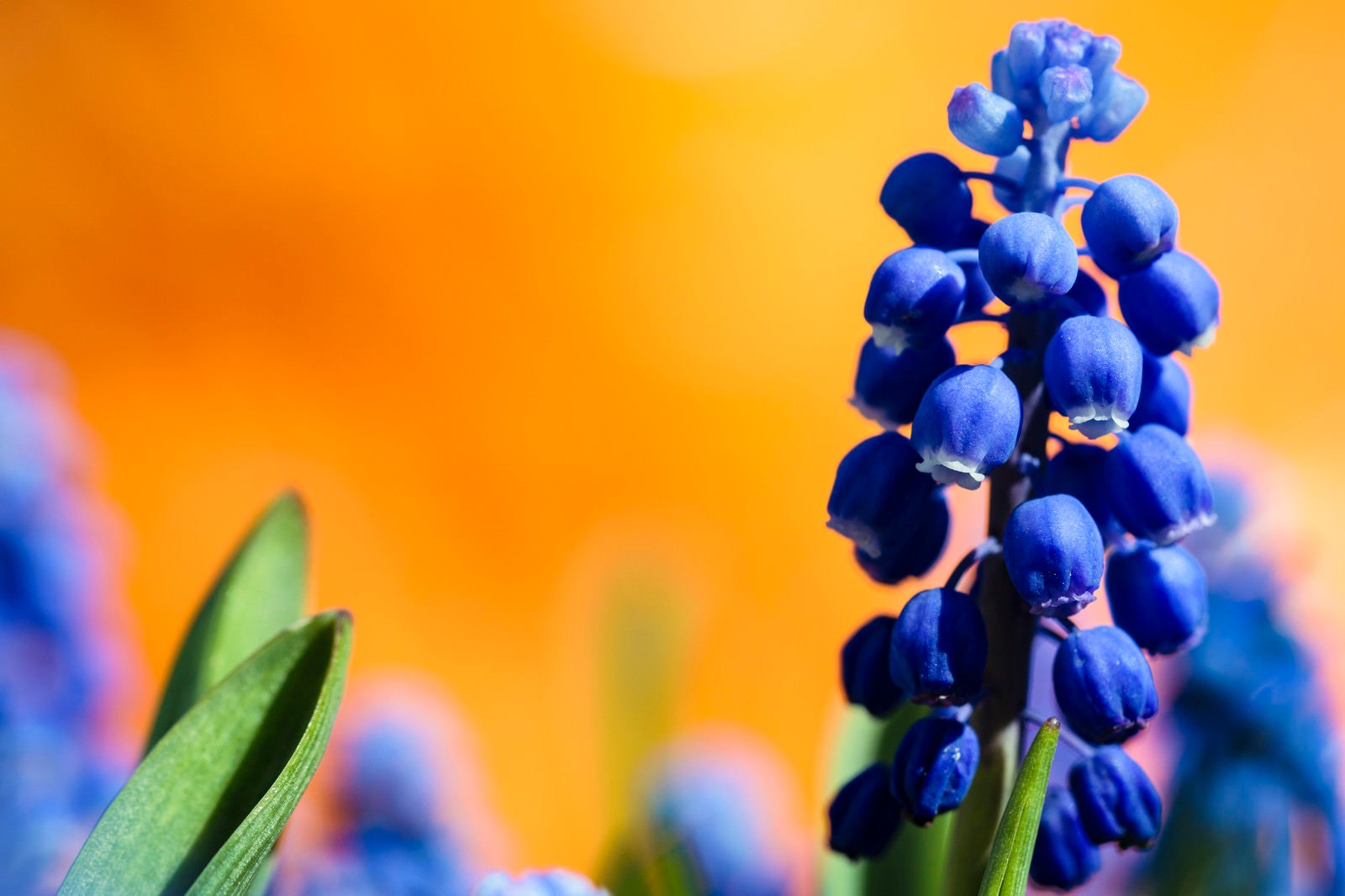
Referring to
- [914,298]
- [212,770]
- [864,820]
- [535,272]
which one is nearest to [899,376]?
[914,298]

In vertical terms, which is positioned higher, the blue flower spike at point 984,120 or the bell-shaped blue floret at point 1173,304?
the blue flower spike at point 984,120

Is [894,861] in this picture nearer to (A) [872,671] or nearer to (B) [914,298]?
(A) [872,671]

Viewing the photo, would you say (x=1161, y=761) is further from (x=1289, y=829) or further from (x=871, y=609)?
(x=871, y=609)

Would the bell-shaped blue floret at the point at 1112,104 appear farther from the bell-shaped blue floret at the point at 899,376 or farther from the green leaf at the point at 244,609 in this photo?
the green leaf at the point at 244,609

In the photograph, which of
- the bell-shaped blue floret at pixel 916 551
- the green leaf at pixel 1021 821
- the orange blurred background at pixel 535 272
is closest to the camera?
the green leaf at pixel 1021 821

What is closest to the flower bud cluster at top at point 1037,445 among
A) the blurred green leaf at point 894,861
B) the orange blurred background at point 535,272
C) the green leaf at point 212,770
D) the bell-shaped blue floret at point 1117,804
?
the bell-shaped blue floret at point 1117,804
